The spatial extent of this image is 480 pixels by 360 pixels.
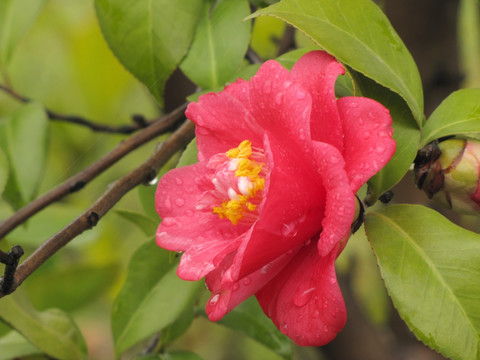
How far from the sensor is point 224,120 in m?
0.63

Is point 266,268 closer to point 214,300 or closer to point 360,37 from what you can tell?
point 214,300

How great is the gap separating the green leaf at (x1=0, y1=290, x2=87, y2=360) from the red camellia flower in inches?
10.3

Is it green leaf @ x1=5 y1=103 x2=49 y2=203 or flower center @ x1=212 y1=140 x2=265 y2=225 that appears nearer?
flower center @ x1=212 y1=140 x2=265 y2=225

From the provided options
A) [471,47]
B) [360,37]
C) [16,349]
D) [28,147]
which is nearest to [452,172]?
[360,37]

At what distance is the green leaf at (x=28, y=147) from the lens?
107 cm

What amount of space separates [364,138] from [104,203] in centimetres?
29

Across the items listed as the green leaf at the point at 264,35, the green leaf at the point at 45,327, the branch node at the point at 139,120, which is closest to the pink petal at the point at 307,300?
the green leaf at the point at 45,327

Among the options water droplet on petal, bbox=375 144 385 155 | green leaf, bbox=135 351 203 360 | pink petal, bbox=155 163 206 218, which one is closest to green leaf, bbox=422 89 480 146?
water droplet on petal, bbox=375 144 385 155

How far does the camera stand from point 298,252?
0.61 metres

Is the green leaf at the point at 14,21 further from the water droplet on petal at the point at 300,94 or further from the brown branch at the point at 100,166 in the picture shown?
the water droplet on petal at the point at 300,94

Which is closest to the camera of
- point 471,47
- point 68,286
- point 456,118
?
point 456,118

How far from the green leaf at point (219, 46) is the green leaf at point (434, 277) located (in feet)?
1.13

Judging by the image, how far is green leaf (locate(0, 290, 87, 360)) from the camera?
0.78 meters

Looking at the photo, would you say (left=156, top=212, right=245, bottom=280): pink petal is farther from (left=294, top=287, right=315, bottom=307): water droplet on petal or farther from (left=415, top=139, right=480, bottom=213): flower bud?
(left=415, top=139, right=480, bottom=213): flower bud
